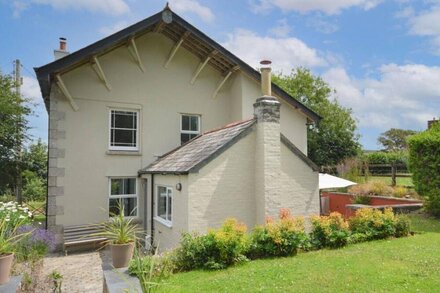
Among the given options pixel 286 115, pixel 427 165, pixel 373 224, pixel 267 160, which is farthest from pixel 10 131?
pixel 427 165

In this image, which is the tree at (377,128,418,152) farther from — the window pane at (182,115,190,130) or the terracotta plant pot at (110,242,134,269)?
the terracotta plant pot at (110,242,134,269)

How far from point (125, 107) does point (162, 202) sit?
172 inches

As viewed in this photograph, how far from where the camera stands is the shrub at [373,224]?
31.2 feet

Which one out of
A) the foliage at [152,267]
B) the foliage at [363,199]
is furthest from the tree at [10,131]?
the foliage at [363,199]

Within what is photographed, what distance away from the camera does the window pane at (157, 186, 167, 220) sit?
11.6m

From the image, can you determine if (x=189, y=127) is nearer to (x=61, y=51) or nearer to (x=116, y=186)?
(x=116, y=186)

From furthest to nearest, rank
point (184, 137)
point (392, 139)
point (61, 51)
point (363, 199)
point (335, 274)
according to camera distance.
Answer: point (392, 139) < point (363, 199) < point (184, 137) < point (61, 51) < point (335, 274)

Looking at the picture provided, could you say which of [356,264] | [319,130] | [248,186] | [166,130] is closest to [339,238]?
[356,264]

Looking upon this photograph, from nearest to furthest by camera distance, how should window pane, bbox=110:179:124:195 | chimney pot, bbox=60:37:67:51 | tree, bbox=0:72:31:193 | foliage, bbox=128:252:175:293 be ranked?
foliage, bbox=128:252:175:293, window pane, bbox=110:179:124:195, chimney pot, bbox=60:37:67:51, tree, bbox=0:72:31:193

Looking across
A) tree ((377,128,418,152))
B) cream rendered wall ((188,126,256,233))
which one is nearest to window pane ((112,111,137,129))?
cream rendered wall ((188,126,256,233))

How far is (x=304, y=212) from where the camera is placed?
1076cm

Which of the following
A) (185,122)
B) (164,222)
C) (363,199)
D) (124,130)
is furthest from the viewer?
(363,199)

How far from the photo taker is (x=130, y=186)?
13539mm

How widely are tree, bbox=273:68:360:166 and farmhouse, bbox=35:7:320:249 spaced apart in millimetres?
16329
